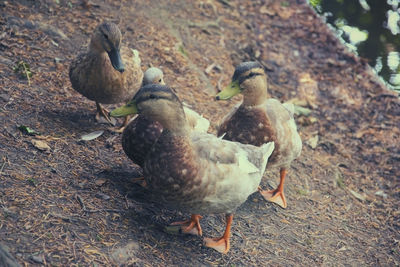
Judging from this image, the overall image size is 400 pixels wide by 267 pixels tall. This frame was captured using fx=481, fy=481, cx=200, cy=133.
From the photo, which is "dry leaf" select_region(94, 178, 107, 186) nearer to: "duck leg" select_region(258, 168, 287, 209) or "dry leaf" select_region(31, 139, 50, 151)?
"dry leaf" select_region(31, 139, 50, 151)

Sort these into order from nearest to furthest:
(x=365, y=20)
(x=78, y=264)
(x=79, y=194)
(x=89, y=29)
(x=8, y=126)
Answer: (x=78, y=264)
(x=79, y=194)
(x=8, y=126)
(x=89, y=29)
(x=365, y=20)

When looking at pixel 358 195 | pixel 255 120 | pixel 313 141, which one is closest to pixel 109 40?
pixel 255 120

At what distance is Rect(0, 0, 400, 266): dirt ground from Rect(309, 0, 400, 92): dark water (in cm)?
22

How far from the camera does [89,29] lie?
625 centimetres

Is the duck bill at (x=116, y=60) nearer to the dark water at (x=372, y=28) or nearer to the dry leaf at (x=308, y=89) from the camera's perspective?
the dry leaf at (x=308, y=89)

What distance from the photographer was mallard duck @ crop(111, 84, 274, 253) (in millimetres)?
3359

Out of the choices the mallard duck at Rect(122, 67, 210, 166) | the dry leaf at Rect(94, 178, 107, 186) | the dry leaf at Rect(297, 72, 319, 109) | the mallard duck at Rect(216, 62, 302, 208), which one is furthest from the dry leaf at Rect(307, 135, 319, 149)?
the dry leaf at Rect(94, 178, 107, 186)

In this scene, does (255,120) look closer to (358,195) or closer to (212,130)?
(212,130)

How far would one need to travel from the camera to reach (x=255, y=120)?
4.41 metres

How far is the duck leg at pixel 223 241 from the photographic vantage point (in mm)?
3787

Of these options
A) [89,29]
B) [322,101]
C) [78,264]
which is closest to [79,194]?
[78,264]

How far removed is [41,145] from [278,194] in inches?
92.1

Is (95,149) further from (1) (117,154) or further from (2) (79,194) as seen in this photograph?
(2) (79,194)

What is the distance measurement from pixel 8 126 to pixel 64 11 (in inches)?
108
